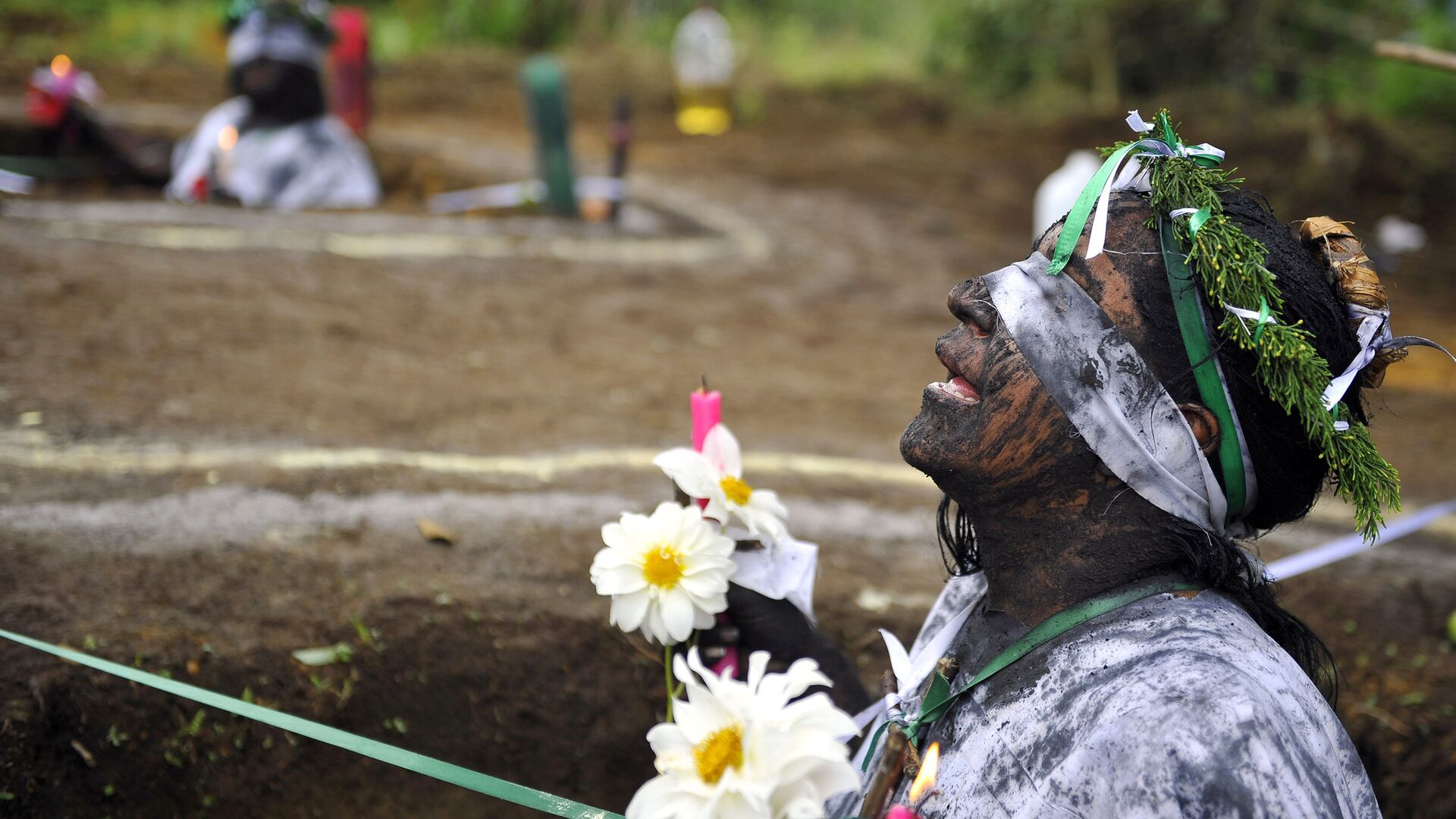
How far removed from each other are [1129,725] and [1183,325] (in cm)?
58

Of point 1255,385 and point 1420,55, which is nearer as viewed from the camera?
point 1255,385

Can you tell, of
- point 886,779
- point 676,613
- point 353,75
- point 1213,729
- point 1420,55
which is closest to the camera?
point 1213,729

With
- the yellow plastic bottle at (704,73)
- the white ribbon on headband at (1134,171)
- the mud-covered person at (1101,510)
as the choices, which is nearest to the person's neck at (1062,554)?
the mud-covered person at (1101,510)

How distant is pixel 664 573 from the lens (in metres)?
1.96

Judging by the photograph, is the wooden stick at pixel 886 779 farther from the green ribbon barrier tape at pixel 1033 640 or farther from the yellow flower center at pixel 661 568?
the yellow flower center at pixel 661 568

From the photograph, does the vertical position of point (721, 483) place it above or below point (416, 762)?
above

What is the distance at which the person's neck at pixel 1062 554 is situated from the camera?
1719 mm

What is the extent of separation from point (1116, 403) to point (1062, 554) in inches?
10.0

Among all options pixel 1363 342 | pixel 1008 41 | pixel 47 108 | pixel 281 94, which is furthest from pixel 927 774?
pixel 1008 41

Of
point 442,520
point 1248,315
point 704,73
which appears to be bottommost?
point 442,520

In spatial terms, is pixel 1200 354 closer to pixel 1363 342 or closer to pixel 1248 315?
pixel 1248 315

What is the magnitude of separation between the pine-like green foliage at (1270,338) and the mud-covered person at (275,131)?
6.82 m

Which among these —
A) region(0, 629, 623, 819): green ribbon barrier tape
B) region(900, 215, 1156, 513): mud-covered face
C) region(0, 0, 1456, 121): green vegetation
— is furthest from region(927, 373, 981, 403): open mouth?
region(0, 0, 1456, 121): green vegetation

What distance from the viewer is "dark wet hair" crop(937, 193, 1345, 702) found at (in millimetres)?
1653
